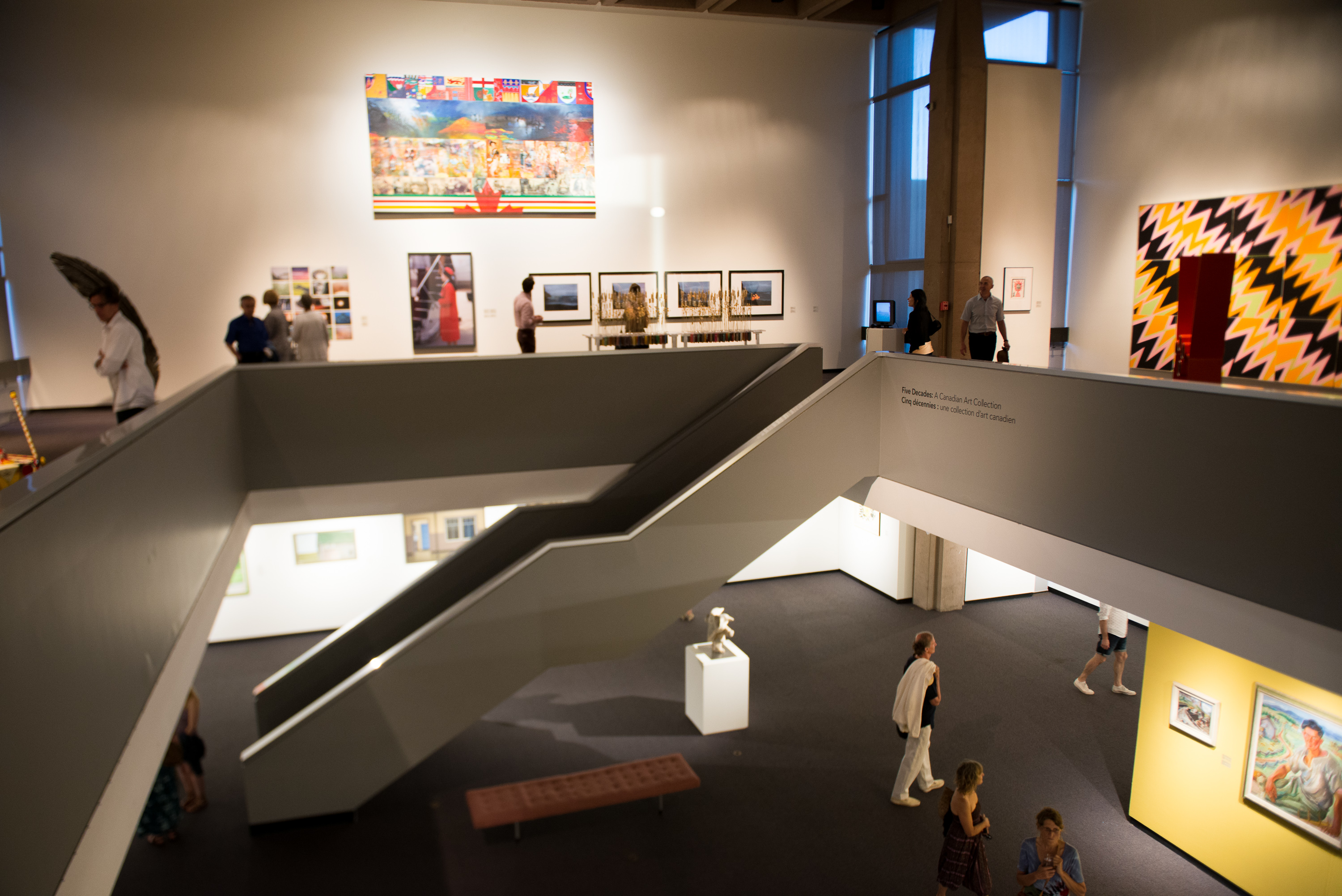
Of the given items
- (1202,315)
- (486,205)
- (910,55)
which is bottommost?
(1202,315)

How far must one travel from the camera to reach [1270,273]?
1141cm

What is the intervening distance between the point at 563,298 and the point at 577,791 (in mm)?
9048

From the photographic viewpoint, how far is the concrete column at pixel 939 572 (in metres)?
13.4

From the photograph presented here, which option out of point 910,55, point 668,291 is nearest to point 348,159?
point 668,291

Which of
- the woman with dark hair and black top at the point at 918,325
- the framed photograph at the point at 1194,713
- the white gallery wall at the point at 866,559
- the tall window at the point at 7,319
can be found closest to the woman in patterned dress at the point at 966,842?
the framed photograph at the point at 1194,713

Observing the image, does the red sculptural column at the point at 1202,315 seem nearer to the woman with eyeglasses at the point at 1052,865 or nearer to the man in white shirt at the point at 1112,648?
the woman with eyeglasses at the point at 1052,865

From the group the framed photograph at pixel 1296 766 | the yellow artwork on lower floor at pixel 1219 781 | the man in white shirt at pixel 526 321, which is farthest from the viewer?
the man in white shirt at pixel 526 321

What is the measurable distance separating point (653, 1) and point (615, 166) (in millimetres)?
2863

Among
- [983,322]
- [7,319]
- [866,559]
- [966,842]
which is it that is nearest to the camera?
[966,842]

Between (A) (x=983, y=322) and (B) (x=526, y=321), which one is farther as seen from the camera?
(B) (x=526, y=321)

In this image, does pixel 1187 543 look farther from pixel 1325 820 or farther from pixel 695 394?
pixel 695 394

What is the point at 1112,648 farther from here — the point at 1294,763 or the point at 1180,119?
the point at 1180,119

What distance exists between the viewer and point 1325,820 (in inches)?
246

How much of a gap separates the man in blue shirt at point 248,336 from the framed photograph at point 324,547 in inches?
161
